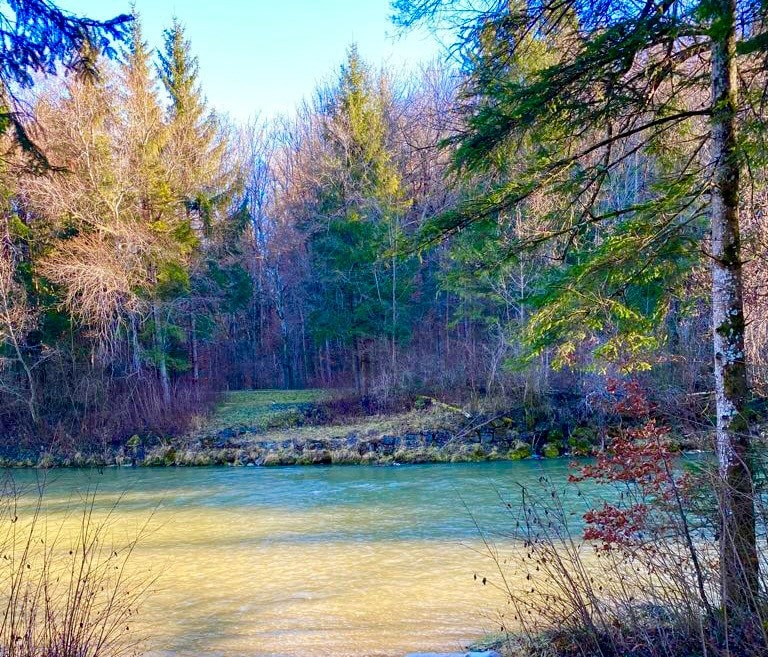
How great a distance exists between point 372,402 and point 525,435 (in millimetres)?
6302

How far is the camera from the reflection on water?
6.64 m

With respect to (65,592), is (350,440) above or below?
above

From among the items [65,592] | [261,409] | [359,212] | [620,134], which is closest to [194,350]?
[261,409]

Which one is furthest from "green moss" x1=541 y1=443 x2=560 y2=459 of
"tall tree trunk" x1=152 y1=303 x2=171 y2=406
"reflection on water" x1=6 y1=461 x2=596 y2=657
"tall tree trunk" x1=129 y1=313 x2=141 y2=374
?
"tall tree trunk" x1=129 y1=313 x2=141 y2=374

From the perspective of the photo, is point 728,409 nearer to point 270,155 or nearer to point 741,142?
point 741,142

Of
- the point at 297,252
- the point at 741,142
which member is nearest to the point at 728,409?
the point at 741,142

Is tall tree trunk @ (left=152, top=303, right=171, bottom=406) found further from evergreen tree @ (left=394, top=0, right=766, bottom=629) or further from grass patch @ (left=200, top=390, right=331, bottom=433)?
evergreen tree @ (left=394, top=0, right=766, bottom=629)

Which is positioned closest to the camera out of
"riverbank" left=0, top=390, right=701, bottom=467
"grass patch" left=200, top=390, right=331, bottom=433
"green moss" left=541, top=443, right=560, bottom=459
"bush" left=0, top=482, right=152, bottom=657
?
"bush" left=0, top=482, right=152, bottom=657

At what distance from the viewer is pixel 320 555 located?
965 centimetres

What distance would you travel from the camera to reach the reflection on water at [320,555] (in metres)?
6.64

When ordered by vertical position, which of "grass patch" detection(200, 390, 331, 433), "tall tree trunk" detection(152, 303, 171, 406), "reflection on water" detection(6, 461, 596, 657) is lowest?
"reflection on water" detection(6, 461, 596, 657)

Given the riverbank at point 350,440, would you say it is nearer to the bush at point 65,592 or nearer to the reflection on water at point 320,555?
the reflection on water at point 320,555

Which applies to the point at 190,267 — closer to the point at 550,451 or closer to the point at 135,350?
the point at 135,350

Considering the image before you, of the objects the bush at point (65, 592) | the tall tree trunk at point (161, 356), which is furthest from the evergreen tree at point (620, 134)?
the tall tree trunk at point (161, 356)
